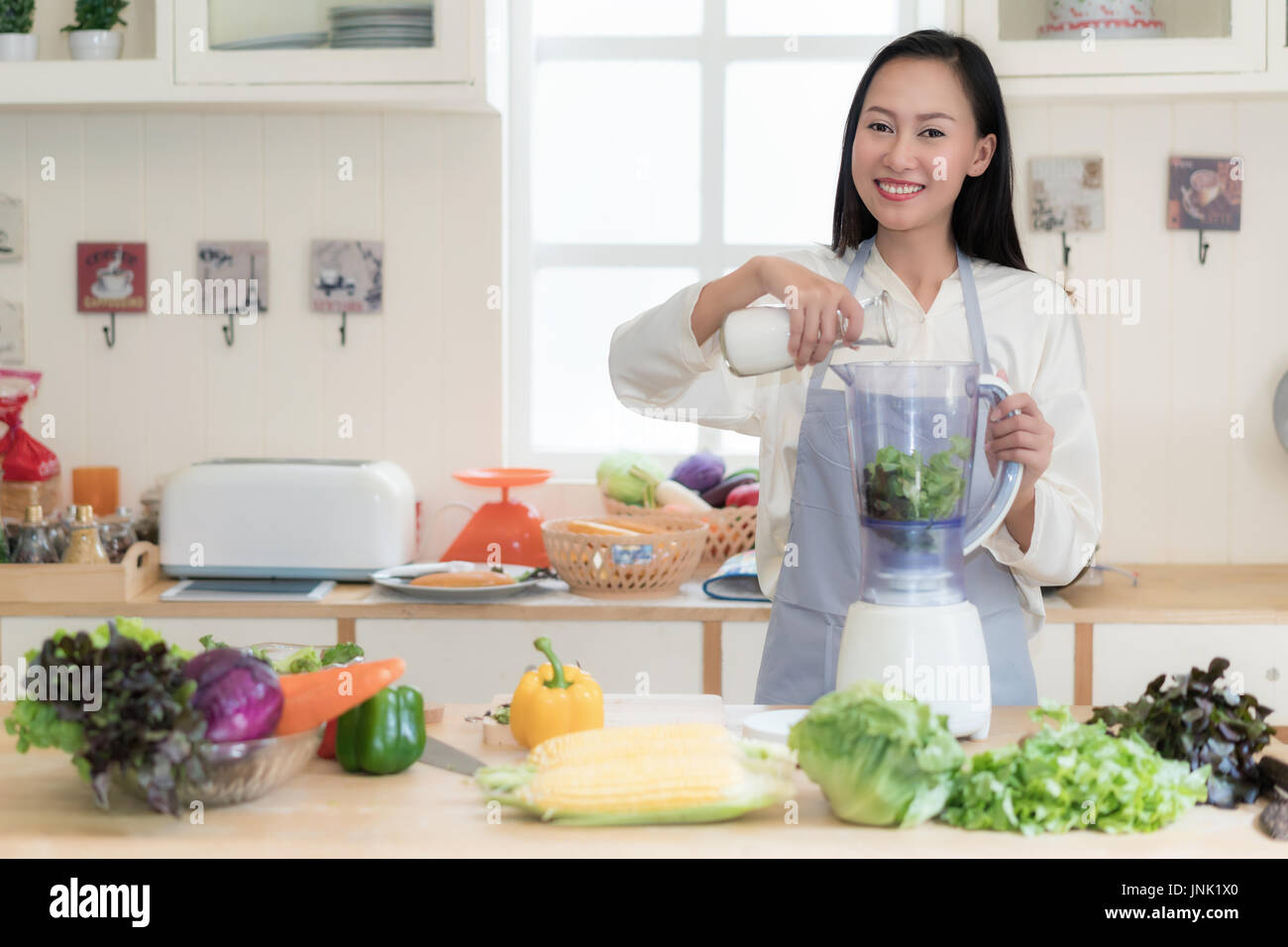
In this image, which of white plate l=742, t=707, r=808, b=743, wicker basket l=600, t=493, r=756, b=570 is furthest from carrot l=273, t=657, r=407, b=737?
wicker basket l=600, t=493, r=756, b=570

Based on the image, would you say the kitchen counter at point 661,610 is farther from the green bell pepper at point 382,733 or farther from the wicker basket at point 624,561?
the green bell pepper at point 382,733

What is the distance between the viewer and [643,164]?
294cm

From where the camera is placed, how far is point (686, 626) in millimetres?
2289

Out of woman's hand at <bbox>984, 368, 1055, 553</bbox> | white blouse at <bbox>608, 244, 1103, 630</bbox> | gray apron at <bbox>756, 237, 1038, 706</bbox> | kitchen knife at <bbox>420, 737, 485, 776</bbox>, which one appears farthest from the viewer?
gray apron at <bbox>756, 237, 1038, 706</bbox>

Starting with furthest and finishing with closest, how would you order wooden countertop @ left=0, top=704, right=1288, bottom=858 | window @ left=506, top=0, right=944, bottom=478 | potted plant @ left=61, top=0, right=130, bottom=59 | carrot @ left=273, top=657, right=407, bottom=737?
window @ left=506, top=0, right=944, bottom=478 < potted plant @ left=61, top=0, right=130, bottom=59 < carrot @ left=273, top=657, right=407, bottom=737 < wooden countertop @ left=0, top=704, right=1288, bottom=858

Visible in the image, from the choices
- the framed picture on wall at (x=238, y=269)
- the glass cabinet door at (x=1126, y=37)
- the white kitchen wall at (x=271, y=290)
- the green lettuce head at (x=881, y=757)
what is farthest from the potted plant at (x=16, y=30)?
the green lettuce head at (x=881, y=757)

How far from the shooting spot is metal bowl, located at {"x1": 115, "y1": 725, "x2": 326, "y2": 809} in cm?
97

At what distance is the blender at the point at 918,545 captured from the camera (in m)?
1.16

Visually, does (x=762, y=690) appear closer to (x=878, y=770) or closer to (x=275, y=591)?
(x=878, y=770)

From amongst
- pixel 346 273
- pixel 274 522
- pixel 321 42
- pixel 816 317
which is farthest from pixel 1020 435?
pixel 346 273

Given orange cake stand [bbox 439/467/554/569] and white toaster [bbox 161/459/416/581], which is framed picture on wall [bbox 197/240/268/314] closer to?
white toaster [bbox 161/459/416/581]

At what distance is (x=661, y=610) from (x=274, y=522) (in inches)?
29.1

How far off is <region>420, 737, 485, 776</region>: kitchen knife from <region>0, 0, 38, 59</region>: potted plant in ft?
6.47
